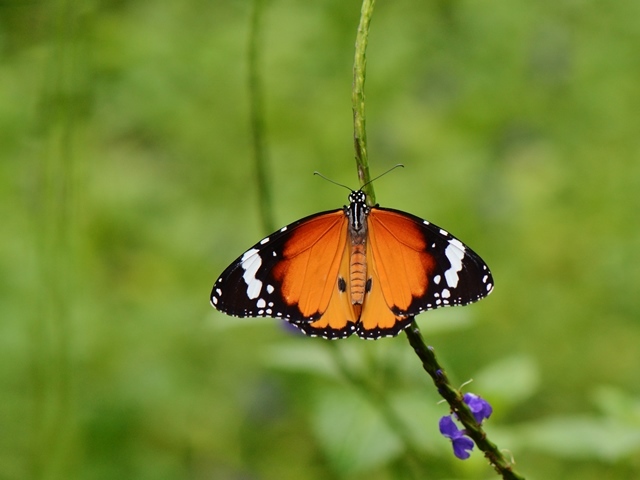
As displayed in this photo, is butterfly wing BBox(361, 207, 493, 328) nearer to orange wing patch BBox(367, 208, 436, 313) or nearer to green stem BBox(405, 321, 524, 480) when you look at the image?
orange wing patch BBox(367, 208, 436, 313)

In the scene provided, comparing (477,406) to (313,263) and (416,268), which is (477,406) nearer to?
(416,268)

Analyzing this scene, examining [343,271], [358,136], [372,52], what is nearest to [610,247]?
[372,52]

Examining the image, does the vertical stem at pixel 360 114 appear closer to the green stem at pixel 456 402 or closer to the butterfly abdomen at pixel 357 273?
the green stem at pixel 456 402

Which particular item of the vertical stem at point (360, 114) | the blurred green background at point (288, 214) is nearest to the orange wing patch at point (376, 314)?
the vertical stem at point (360, 114)

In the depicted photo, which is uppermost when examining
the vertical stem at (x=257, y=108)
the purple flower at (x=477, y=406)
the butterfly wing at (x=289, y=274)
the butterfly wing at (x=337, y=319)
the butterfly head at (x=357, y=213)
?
the vertical stem at (x=257, y=108)

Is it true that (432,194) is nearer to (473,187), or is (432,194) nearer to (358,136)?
(473,187)

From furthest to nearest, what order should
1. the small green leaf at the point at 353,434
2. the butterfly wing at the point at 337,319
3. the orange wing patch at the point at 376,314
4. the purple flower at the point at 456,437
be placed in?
the small green leaf at the point at 353,434 < the butterfly wing at the point at 337,319 < the orange wing patch at the point at 376,314 < the purple flower at the point at 456,437

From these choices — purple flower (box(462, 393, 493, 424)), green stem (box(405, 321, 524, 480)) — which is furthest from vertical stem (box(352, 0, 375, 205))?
purple flower (box(462, 393, 493, 424))
